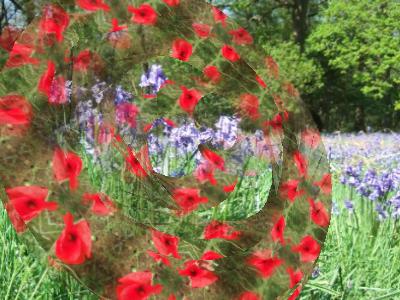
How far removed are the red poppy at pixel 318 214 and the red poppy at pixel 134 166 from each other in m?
1.03

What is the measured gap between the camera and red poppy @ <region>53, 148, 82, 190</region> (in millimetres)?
1391

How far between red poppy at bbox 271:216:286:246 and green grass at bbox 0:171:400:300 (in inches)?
21.3

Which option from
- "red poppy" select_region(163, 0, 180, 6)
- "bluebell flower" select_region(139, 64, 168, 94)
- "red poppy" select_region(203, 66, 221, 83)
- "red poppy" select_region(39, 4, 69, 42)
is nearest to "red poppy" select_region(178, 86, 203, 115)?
"bluebell flower" select_region(139, 64, 168, 94)

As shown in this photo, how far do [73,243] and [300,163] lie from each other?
0.87 metres

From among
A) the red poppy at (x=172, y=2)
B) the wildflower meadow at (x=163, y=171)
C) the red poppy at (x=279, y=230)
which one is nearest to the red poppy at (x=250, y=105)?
the wildflower meadow at (x=163, y=171)

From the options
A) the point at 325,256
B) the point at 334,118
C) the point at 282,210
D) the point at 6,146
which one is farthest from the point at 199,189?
the point at 334,118

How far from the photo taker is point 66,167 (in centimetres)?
140

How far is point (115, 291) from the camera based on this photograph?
1428mm

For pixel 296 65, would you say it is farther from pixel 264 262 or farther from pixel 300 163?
pixel 264 262

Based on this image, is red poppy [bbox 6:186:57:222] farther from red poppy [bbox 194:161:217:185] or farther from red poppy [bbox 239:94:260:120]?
red poppy [bbox 194:161:217:185]

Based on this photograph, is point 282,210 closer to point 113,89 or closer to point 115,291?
point 115,291

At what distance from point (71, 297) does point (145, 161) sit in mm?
1135

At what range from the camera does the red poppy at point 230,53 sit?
84.3 inches

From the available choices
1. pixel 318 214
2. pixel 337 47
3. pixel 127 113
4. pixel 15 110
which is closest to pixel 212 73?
pixel 127 113
